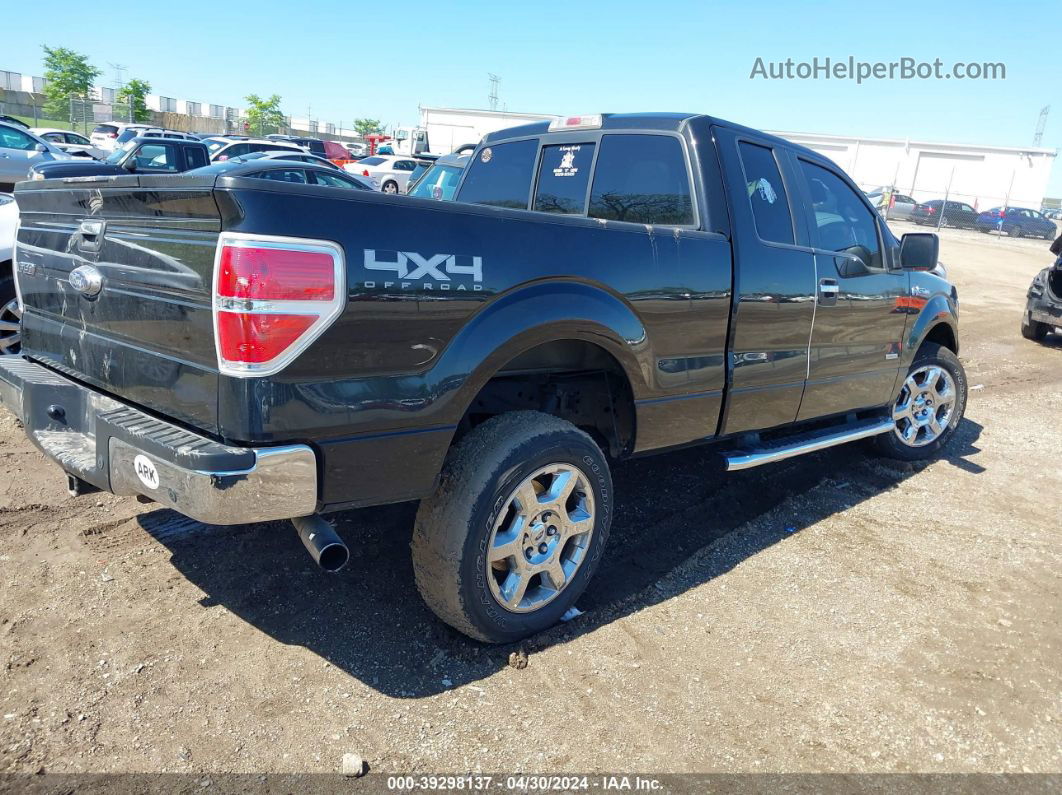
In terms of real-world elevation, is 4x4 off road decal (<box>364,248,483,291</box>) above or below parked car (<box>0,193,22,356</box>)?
above

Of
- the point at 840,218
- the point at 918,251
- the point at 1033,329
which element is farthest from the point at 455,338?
the point at 1033,329

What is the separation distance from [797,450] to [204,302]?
10.3ft

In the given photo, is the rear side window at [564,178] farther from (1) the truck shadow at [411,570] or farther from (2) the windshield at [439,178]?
(2) the windshield at [439,178]

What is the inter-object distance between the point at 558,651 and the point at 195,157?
14.8m

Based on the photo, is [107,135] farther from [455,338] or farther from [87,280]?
[455,338]

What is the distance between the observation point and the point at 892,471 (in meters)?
5.46

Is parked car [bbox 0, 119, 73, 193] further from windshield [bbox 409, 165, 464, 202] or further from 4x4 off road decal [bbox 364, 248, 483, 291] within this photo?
4x4 off road decal [bbox 364, 248, 483, 291]

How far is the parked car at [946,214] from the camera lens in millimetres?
34000

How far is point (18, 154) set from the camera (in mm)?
14930

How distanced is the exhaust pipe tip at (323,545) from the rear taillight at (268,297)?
58 cm

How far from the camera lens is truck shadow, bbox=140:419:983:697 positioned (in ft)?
9.66

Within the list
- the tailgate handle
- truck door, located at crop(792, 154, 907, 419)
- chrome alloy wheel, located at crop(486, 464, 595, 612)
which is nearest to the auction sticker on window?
the tailgate handle

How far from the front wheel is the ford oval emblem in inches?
190

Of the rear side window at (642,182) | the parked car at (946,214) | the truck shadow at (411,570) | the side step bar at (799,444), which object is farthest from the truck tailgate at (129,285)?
the parked car at (946,214)
